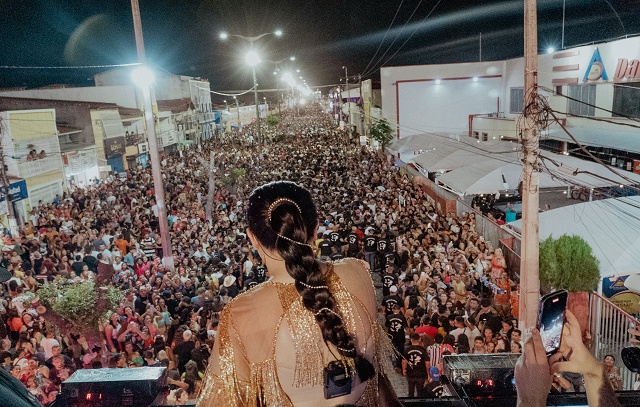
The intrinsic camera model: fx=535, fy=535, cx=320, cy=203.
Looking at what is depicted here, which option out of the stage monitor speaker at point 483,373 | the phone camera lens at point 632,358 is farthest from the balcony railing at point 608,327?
the phone camera lens at point 632,358

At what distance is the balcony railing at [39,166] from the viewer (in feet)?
64.7

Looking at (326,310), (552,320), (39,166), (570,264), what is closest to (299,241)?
(326,310)

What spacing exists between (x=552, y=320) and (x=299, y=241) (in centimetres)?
78

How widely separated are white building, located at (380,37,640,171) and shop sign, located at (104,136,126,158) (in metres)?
15.7

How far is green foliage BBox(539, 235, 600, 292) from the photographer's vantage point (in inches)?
286

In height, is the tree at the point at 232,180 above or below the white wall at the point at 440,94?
below

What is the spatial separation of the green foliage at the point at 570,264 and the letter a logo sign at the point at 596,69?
12716mm

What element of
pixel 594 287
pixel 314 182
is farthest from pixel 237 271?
pixel 314 182

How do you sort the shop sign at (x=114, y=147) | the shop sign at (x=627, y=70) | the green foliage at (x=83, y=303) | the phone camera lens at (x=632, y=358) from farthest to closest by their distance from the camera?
the shop sign at (x=114, y=147) < the shop sign at (x=627, y=70) < the green foliage at (x=83, y=303) < the phone camera lens at (x=632, y=358)

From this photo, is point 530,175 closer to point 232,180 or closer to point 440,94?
point 232,180

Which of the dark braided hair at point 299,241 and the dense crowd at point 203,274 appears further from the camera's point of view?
the dense crowd at point 203,274

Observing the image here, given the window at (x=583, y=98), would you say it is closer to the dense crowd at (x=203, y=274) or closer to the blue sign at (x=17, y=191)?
the dense crowd at (x=203, y=274)

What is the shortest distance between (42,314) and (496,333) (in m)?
6.30

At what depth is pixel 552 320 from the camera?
1584 mm
